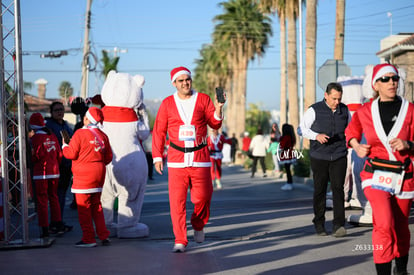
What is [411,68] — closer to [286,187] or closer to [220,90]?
[286,187]

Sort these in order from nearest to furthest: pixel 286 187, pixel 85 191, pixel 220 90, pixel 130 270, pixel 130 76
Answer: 1. pixel 130 270
2. pixel 220 90
3. pixel 85 191
4. pixel 130 76
5. pixel 286 187

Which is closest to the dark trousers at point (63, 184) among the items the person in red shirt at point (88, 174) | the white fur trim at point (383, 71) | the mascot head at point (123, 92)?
the mascot head at point (123, 92)

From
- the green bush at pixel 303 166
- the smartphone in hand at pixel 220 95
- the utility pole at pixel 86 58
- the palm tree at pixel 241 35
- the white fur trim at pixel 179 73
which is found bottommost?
the green bush at pixel 303 166

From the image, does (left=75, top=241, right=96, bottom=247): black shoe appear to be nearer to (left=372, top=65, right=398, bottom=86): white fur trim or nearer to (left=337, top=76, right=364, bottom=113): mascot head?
(left=372, top=65, right=398, bottom=86): white fur trim

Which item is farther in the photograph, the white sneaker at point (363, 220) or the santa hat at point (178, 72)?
the white sneaker at point (363, 220)

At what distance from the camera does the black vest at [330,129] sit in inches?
358

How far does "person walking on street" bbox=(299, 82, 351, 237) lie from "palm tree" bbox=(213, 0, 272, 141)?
46.8m

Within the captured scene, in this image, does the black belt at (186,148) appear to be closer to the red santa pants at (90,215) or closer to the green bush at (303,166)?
the red santa pants at (90,215)

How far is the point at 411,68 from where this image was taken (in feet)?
108

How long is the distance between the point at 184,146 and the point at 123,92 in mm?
2024

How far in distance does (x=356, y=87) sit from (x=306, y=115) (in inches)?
106

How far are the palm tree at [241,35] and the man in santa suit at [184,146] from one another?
4804 cm

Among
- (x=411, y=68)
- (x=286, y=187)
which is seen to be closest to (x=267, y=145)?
(x=286, y=187)

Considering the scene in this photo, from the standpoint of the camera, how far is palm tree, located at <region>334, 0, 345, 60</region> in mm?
25422
